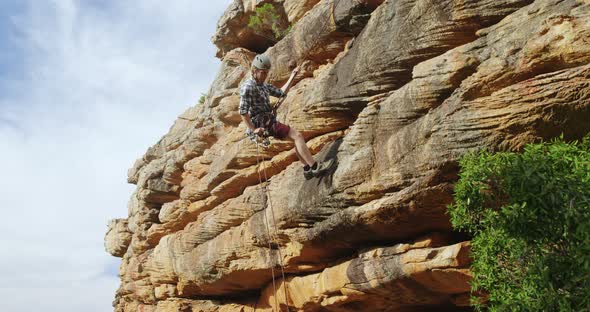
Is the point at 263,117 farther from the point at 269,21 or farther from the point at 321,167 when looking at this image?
the point at 269,21

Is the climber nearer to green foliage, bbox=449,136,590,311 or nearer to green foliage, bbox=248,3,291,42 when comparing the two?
green foliage, bbox=449,136,590,311

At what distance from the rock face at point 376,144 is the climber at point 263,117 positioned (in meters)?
0.49

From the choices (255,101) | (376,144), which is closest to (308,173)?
(376,144)

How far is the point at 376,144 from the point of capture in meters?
10.7

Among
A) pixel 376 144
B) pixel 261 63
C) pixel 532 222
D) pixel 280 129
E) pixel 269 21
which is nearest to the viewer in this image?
pixel 532 222

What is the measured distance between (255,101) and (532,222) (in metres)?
6.87

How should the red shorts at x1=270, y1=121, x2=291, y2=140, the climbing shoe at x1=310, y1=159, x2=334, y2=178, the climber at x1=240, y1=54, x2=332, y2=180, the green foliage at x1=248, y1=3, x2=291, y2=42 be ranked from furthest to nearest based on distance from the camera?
the green foliage at x1=248, y1=3, x2=291, y2=42, the red shorts at x1=270, y1=121, x2=291, y2=140, the climber at x1=240, y1=54, x2=332, y2=180, the climbing shoe at x1=310, y1=159, x2=334, y2=178

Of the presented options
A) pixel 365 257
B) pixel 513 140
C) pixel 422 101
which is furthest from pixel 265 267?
pixel 513 140

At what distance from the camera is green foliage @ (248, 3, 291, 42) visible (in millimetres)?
17734

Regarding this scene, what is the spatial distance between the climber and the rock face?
494 millimetres

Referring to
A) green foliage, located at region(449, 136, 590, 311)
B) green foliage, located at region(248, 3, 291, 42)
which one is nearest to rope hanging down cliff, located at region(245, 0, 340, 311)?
green foliage, located at region(449, 136, 590, 311)

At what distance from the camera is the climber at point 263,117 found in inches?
461

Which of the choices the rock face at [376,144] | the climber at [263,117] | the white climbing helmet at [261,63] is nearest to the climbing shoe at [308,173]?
the climber at [263,117]

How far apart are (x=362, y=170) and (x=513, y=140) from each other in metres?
3.18
